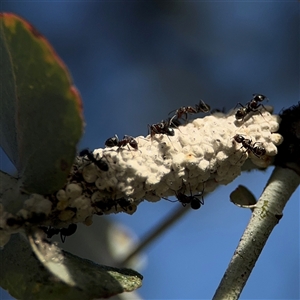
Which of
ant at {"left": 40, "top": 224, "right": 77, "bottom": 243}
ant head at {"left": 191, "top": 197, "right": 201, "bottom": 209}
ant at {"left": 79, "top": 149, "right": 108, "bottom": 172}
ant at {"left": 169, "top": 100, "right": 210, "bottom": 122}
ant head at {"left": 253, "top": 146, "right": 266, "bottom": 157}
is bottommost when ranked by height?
ant at {"left": 40, "top": 224, "right": 77, "bottom": 243}

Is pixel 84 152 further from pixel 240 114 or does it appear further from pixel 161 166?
pixel 240 114

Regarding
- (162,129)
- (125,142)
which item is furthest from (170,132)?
(125,142)

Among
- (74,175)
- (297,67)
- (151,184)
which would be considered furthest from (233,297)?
(297,67)

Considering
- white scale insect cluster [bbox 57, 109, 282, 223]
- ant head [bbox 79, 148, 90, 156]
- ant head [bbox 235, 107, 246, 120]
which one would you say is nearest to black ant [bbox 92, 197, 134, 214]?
white scale insect cluster [bbox 57, 109, 282, 223]

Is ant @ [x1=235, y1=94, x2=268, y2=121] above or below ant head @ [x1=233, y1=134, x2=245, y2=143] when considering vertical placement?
above

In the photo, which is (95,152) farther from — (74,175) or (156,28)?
(156,28)

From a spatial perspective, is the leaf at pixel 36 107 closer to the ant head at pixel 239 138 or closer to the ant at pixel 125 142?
the ant at pixel 125 142

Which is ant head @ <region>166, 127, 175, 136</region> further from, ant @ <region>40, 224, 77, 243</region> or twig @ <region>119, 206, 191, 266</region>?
twig @ <region>119, 206, 191, 266</region>
